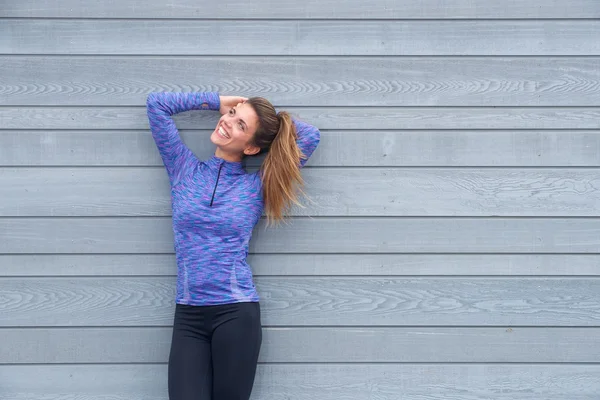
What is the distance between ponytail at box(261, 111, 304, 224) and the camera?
2.49m

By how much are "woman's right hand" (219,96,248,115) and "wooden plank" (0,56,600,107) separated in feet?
0.35

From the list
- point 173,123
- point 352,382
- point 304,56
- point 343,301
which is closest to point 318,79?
point 304,56

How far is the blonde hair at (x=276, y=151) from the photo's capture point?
249cm

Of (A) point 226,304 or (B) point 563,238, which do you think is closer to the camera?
(A) point 226,304

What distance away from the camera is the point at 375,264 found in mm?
2682

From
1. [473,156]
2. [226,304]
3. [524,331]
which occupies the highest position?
[473,156]

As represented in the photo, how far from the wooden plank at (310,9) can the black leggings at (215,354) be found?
4.11 ft

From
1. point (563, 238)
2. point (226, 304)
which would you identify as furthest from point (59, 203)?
point (563, 238)

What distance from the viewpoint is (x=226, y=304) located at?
7.90 ft

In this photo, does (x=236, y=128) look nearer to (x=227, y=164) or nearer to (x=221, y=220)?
(x=227, y=164)

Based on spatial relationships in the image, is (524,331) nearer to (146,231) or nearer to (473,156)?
(473,156)

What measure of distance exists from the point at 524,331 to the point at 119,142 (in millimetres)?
1942

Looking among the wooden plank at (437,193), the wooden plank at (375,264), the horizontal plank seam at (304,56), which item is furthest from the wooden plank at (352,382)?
the horizontal plank seam at (304,56)

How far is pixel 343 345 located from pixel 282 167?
2.72ft
